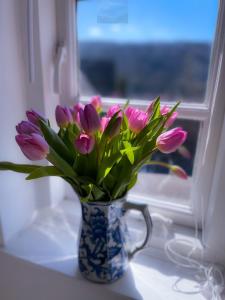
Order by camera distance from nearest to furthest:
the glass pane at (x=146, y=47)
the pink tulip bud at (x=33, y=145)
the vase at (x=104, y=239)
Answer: the pink tulip bud at (x=33, y=145) < the vase at (x=104, y=239) < the glass pane at (x=146, y=47)

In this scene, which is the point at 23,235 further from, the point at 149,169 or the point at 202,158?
the point at 202,158

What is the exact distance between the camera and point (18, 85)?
2.57ft

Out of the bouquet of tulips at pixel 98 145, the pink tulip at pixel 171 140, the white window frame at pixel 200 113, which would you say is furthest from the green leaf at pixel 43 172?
the white window frame at pixel 200 113

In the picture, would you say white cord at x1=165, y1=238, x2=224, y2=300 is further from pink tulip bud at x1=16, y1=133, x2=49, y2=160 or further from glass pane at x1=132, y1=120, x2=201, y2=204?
pink tulip bud at x1=16, y1=133, x2=49, y2=160

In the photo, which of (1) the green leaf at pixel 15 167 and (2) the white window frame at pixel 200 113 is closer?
(1) the green leaf at pixel 15 167

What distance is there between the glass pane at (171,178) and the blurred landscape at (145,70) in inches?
4.5

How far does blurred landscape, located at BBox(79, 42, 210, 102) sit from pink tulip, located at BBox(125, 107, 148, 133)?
286 mm

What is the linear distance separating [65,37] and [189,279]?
30.6 inches

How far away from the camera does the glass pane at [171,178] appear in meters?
0.85

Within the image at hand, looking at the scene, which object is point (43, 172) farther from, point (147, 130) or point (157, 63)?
point (157, 63)

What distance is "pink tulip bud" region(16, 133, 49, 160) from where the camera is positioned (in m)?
0.51

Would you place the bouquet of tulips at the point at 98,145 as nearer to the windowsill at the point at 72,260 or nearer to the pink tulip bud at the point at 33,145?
the pink tulip bud at the point at 33,145

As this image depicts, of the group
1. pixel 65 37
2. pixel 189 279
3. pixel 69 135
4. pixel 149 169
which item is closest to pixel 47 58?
pixel 65 37

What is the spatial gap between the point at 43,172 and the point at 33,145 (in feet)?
0.28
